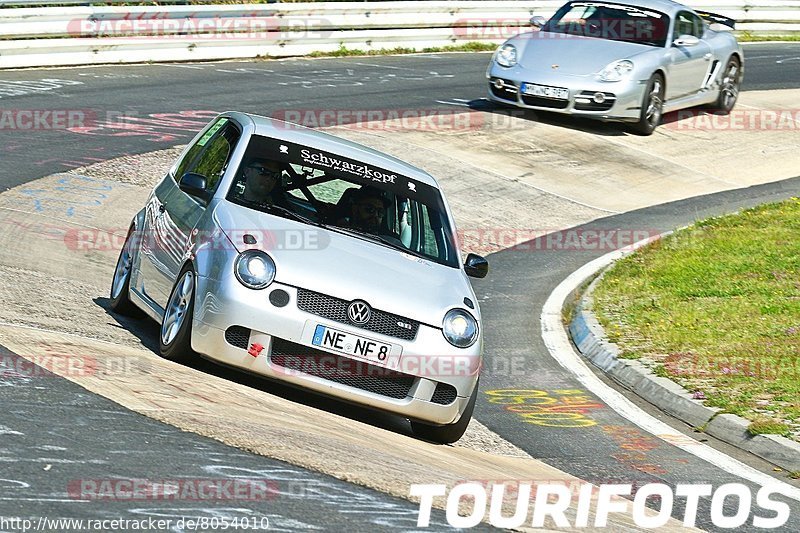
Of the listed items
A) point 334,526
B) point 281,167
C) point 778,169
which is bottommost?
point 778,169

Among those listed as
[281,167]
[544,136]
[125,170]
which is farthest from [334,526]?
[544,136]

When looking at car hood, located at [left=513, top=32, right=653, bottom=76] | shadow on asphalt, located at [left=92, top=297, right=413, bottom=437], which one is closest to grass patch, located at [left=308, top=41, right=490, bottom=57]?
car hood, located at [left=513, top=32, right=653, bottom=76]

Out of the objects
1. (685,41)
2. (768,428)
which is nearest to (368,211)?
(768,428)

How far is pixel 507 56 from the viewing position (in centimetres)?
1845

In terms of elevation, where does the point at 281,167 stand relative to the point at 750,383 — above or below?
above

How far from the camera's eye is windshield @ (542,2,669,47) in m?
19.0

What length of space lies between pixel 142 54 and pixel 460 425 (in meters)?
14.8

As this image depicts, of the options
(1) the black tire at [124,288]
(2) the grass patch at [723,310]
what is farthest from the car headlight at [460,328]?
(1) the black tire at [124,288]

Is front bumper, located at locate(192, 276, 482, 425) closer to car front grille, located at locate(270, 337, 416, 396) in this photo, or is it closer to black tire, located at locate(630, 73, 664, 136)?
car front grille, located at locate(270, 337, 416, 396)

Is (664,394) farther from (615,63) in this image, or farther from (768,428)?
(615,63)

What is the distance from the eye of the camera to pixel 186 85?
63.9 ft

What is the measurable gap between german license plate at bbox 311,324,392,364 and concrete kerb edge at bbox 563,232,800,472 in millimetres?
2595

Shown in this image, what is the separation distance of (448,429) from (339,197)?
1.71 metres

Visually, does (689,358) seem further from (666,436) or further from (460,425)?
(460,425)
